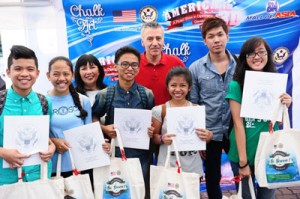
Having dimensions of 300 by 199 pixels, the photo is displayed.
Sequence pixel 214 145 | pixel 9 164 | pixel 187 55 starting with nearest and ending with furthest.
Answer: pixel 9 164, pixel 214 145, pixel 187 55

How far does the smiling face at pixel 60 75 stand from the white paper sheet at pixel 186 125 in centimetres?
84

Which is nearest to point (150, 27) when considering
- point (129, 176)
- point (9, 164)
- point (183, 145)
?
point (183, 145)

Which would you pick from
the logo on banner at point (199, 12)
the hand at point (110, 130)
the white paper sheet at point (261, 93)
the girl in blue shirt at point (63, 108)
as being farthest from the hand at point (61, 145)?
the logo on banner at point (199, 12)

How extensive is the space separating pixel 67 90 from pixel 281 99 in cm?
165

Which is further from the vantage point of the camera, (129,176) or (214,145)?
(214,145)

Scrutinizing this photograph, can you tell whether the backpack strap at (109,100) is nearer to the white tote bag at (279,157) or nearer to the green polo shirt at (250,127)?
the green polo shirt at (250,127)

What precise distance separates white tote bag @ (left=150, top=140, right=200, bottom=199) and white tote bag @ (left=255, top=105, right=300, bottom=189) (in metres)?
0.50

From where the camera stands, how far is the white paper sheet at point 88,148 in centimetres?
229

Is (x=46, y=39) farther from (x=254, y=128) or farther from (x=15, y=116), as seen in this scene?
(x=254, y=128)

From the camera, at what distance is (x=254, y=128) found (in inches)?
93.0

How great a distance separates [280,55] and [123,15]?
215 centimetres

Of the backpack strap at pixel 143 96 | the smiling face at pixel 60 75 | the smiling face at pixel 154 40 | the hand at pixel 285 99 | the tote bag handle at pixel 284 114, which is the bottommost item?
the tote bag handle at pixel 284 114

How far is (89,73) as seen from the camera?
2930mm

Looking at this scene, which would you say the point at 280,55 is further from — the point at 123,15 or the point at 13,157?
the point at 13,157
